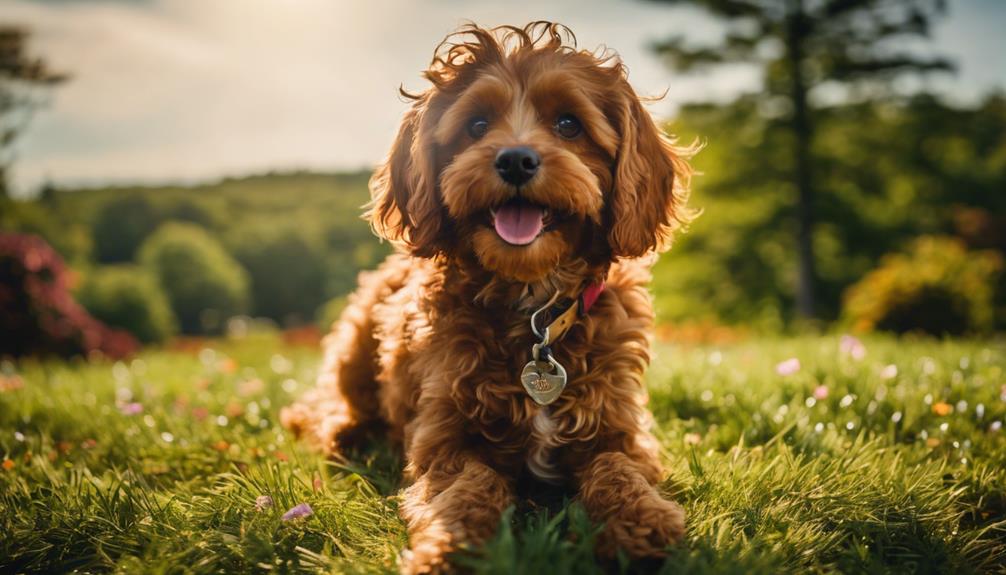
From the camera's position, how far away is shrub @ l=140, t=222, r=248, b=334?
22078 mm

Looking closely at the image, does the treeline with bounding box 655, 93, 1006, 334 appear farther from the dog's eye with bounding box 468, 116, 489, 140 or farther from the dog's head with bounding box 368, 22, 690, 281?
the dog's eye with bounding box 468, 116, 489, 140

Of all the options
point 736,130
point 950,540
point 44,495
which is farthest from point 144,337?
point 950,540

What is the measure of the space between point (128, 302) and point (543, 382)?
20.4 meters

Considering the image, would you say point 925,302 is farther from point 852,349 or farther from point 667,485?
point 667,485

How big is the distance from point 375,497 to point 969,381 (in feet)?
12.4

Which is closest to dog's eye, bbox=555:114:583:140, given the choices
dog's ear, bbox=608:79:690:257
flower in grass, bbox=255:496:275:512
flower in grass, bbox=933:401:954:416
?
dog's ear, bbox=608:79:690:257

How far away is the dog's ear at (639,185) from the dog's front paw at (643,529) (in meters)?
1.04

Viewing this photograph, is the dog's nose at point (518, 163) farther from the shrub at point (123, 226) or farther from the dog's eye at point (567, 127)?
the shrub at point (123, 226)

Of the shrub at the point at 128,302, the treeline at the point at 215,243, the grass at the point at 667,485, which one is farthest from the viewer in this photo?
the treeline at the point at 215,243

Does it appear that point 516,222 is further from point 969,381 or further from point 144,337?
point 144,337

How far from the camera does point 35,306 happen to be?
10781 millimetres

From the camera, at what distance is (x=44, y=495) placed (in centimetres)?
308

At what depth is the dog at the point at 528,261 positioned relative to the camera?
102 inches

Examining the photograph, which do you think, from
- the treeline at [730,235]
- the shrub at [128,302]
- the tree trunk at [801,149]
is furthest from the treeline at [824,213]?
the shrub at [128,302]
